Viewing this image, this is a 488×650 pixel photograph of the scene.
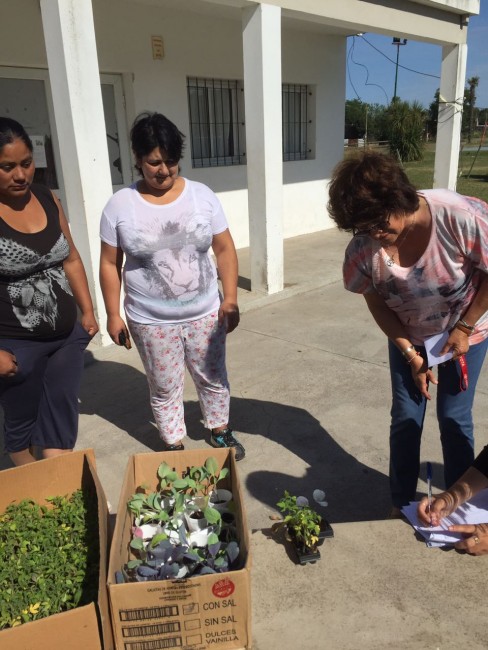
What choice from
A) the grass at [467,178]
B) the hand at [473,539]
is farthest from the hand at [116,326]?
the grass at [467,178]

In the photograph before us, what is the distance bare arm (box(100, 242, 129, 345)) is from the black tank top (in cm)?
30

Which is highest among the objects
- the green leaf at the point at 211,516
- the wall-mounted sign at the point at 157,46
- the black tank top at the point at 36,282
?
the wall-mounted sign at the point at 157,46

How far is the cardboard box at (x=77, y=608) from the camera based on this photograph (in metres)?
1.20

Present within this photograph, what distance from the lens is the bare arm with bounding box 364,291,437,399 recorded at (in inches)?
80.2

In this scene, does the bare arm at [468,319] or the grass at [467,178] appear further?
the grass at [467,178]

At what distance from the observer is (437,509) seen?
5.34 ft

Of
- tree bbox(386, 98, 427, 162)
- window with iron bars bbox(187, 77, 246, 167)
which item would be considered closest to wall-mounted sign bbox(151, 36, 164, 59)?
window with iron bars bbox(187, 77, 246, 167)

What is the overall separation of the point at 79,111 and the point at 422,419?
10.2ft

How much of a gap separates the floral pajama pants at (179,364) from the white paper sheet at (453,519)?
125 centimetres

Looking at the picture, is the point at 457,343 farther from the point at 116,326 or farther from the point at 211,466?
the point at 116,326

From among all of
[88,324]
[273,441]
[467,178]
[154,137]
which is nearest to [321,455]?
[273,441]

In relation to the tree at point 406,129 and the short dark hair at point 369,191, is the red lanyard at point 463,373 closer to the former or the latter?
the short dark hair at point 369,191

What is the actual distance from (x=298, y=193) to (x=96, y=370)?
18.0ft

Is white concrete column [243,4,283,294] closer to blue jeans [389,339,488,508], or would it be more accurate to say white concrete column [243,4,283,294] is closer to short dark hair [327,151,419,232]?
blue jeans [389,339,488,508]
